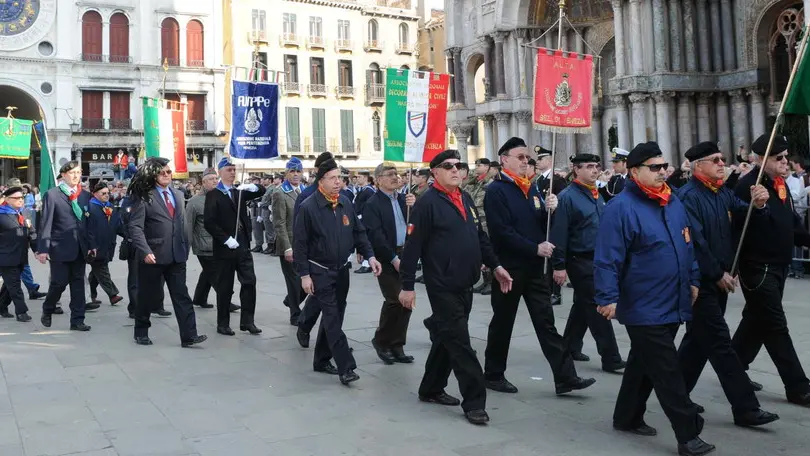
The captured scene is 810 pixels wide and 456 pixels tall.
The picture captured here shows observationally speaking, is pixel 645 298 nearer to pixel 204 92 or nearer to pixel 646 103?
pixel 646 103

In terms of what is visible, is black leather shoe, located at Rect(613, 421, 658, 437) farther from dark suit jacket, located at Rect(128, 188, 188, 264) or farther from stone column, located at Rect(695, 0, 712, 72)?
stone column, located at Rect(695, 0, 712, 72)

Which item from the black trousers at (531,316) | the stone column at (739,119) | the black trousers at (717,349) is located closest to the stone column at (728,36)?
the stone column at (739,119)

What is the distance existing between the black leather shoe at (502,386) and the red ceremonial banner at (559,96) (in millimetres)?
3376

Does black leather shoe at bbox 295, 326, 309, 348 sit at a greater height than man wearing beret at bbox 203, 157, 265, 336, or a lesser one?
lesser

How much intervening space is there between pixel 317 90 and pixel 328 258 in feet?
148

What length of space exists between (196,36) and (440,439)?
47.0 m

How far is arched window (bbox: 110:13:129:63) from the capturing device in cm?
4622

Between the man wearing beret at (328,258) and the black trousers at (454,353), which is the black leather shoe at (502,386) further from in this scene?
the man wearing beret at (328,258)

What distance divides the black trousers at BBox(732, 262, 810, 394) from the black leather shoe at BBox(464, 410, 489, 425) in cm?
225

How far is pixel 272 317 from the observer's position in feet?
36.5

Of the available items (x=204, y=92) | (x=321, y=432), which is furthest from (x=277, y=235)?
(x=204, y=92)

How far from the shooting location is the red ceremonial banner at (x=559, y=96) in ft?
29.8

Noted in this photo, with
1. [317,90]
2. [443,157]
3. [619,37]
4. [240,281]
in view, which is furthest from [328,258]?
[317,90]

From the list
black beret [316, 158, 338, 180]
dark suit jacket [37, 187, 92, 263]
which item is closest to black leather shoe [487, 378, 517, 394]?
black beret [316, 158, 338, 180]
